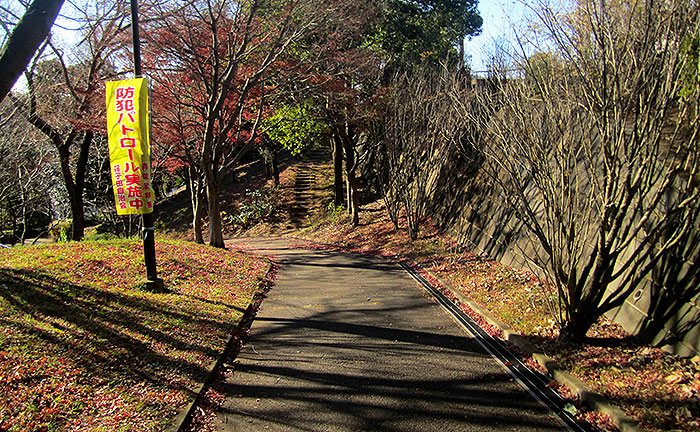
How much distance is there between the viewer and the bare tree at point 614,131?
4.53 meters

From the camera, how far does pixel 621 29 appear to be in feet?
16.3

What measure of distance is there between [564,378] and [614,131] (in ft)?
8.63

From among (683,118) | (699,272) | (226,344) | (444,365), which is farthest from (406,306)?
(683,118)

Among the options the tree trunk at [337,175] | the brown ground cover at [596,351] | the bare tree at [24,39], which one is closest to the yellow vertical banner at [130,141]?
the bare tree at [24,39]

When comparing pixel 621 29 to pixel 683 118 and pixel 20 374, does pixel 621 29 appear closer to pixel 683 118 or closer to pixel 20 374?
pixel 683 118

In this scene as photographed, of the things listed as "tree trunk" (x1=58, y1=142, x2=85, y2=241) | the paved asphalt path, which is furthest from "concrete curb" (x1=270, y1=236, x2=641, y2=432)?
"tree trunk" (x1=58, y1=142, x2=85, y2=241)

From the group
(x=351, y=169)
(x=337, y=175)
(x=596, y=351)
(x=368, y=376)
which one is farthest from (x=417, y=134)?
(x=368, y=376)

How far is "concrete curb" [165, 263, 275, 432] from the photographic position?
4.21m

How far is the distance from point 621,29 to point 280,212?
22812mm

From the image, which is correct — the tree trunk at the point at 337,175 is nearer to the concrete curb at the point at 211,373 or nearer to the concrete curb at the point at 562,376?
the concrete curb at the point at 211,373

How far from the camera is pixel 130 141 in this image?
26.2 ft

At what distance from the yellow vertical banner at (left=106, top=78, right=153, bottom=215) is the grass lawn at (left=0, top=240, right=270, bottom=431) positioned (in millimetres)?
1532

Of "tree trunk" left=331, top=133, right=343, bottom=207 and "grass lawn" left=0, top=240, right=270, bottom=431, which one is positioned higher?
"tree trunk" left=331, top=133, right=343, bottom=207

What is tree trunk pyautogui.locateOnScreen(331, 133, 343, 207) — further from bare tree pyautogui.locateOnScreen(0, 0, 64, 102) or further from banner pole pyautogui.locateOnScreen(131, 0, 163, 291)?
bare tree pyautogui.locateOnScreen(0, 0, 64, 102)
